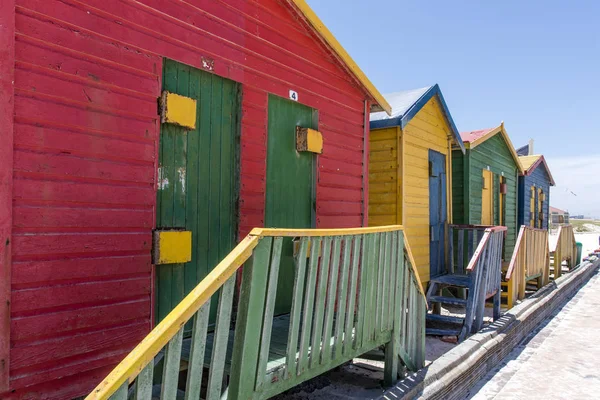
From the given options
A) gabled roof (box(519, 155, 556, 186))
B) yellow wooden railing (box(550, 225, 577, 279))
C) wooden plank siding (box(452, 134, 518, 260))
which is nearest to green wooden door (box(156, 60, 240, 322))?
wooden plank siding (box(452, 134, 518, 260))

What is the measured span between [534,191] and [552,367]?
12.1 meters

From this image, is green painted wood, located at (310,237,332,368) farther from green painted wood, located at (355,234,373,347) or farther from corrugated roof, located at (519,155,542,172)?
corrugated roof, located at (519,155,542,172)

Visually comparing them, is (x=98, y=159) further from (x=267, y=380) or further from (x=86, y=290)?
(x=267, y=380)

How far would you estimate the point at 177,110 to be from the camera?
3629 millimetres

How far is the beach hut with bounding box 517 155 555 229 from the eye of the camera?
47.4 feet

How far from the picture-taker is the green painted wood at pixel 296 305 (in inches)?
105

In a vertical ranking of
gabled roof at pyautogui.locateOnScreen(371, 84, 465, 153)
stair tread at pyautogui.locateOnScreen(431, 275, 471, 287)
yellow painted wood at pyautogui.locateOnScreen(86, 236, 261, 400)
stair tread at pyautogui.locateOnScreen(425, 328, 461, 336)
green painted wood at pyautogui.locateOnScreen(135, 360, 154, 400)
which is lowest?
stair tread at pyautogui.locateOnScreen(425, 328, 461, 336)

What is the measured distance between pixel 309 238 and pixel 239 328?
2.16 ft

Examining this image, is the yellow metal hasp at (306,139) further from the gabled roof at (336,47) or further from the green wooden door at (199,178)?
the gabled roof at (336,47)

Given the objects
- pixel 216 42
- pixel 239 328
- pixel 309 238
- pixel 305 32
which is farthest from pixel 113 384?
pixel 305 32

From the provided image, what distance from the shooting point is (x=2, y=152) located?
2.60 meters

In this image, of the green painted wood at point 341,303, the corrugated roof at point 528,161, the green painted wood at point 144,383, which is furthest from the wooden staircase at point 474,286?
Result: the corrugated roof at point 528,161

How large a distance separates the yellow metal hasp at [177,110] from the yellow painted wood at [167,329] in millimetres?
1662

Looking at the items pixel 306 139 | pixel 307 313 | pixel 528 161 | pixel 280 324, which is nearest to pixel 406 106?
pixel 306 139
